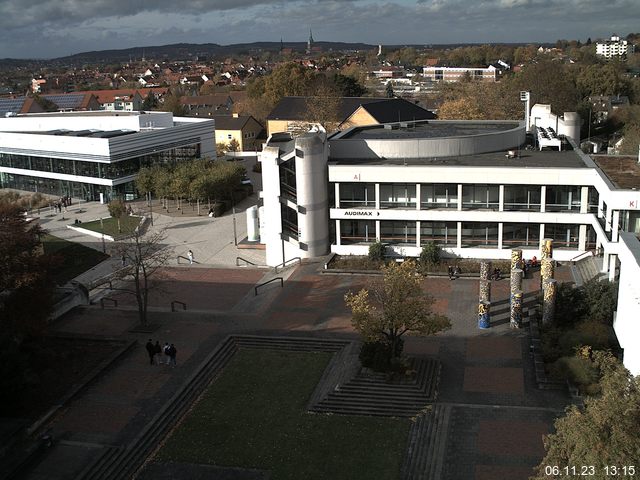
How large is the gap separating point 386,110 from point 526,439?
65713 mm

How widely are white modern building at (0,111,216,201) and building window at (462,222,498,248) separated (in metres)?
36.8

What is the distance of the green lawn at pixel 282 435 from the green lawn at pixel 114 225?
2881 centimetres

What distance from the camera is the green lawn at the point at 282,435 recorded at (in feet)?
72.9

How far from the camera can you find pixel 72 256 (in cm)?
4794

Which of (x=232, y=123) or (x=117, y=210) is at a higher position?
(x=232, y=123)

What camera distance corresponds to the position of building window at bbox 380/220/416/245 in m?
43.0

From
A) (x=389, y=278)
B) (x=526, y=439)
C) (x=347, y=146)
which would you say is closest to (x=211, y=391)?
(x=389, y=278)

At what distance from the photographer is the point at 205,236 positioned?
5219cm

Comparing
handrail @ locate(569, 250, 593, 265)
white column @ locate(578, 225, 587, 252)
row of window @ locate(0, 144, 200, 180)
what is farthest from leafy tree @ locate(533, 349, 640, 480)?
row of window @ locate(0, 144, 200, 180)

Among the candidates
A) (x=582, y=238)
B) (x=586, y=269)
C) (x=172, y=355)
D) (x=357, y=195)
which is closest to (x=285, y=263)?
(x=357, y=195)

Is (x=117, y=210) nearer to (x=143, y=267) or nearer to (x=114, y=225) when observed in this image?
(x=114, y=225)

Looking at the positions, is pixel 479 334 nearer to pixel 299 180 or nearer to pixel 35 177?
pixel 299 180

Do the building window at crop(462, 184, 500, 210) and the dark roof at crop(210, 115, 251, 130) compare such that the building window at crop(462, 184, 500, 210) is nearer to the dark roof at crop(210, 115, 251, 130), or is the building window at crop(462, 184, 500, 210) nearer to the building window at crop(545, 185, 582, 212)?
the building window at crop(545, 185, 582, 212)

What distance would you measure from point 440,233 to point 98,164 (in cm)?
3767
